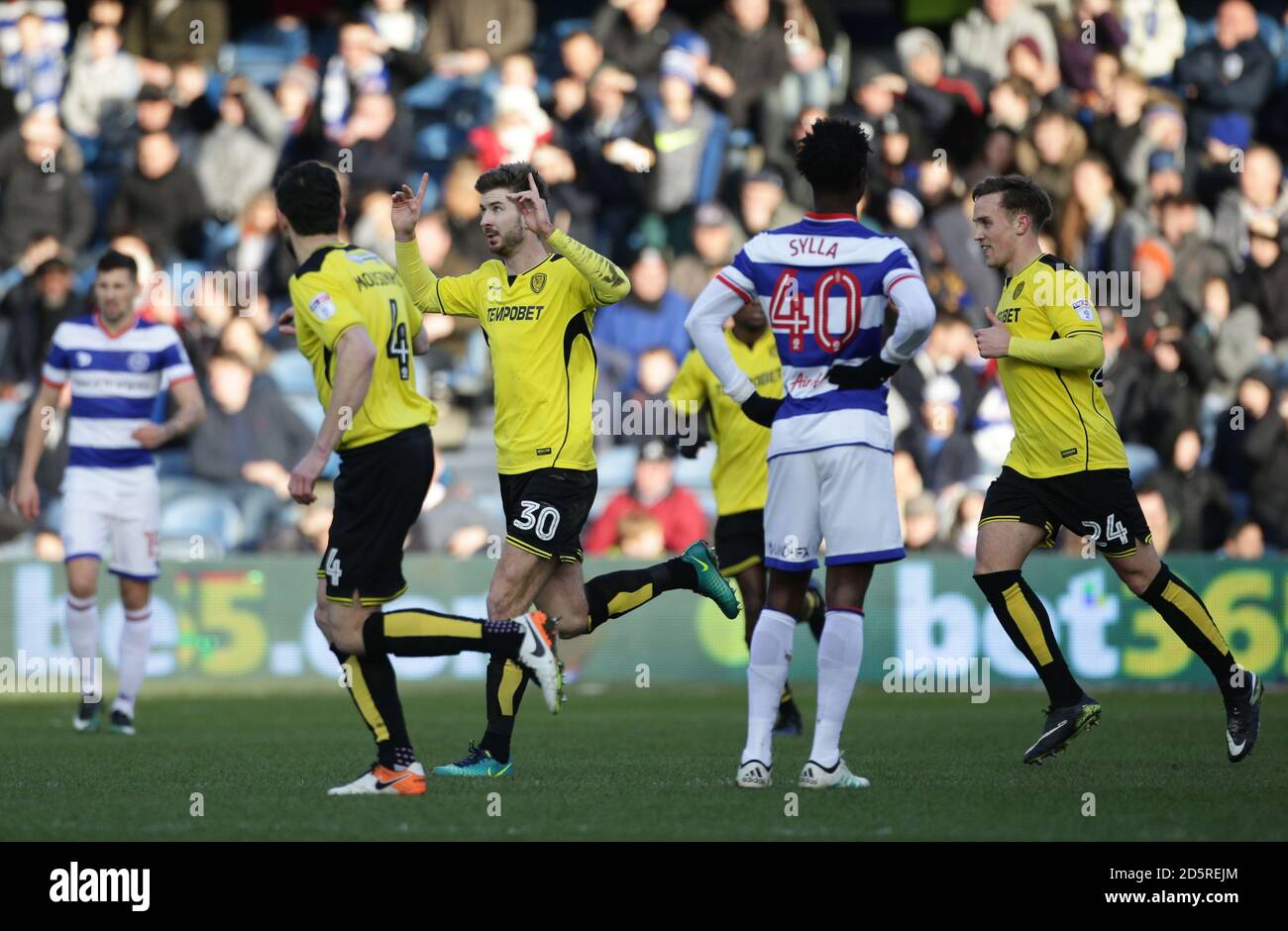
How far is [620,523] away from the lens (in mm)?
15180

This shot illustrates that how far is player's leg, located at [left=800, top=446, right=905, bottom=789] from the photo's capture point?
7465 mm

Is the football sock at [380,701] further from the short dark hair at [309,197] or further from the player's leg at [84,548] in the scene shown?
the player's leg at [84,548]

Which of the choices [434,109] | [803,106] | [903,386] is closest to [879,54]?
[803,106]

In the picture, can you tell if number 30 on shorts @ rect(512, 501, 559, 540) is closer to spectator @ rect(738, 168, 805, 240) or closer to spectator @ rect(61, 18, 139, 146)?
spectator @ rect(738, 168, 805, 240)

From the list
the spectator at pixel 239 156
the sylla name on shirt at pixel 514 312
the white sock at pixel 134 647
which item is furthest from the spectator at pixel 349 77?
the sylla name on shirt at pixel 514 312

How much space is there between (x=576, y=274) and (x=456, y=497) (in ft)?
24.8

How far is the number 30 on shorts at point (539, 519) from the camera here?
27.0 ft

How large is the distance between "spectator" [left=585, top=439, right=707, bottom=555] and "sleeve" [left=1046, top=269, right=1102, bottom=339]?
258 inches

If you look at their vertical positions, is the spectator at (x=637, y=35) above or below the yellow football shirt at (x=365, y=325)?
above

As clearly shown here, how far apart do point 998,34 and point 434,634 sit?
14068 millimetres

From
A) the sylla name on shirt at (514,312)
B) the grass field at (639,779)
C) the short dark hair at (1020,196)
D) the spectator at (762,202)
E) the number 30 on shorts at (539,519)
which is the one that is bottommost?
the grass field at (639,779)

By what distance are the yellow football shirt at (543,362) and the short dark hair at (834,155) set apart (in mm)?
1149
